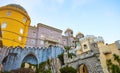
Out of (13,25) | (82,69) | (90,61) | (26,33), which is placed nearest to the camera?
(90,61)

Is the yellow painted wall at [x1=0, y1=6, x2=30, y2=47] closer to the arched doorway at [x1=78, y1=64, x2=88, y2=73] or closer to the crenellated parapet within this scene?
the crenellated parapet

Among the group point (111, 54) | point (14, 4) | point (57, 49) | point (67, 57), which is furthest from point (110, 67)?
point (14, 4)

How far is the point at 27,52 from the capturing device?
103 feet

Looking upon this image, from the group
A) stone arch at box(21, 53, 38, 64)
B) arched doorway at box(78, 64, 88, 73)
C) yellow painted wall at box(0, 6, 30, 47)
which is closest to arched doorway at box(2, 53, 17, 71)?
stone arch at box(21, 53, 38, 64)

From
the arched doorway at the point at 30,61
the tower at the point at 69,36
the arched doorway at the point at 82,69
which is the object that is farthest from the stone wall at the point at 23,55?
the tower at the point at 69,36

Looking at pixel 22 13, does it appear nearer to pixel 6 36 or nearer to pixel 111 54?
pixel 6 36

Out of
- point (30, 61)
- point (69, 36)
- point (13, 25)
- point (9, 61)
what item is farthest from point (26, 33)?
point (69, 36)

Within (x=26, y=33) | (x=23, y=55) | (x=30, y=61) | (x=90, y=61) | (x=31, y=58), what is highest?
(x=26, y=33)

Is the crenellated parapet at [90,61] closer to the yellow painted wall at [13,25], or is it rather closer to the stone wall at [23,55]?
the stone wall at [23,55]

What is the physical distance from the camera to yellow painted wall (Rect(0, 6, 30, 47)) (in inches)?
1409

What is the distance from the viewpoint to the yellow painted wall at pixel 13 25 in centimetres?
3578

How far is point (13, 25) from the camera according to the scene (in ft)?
124

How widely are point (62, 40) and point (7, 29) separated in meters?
19.5

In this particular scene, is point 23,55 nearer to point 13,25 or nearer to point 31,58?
point 31,58
